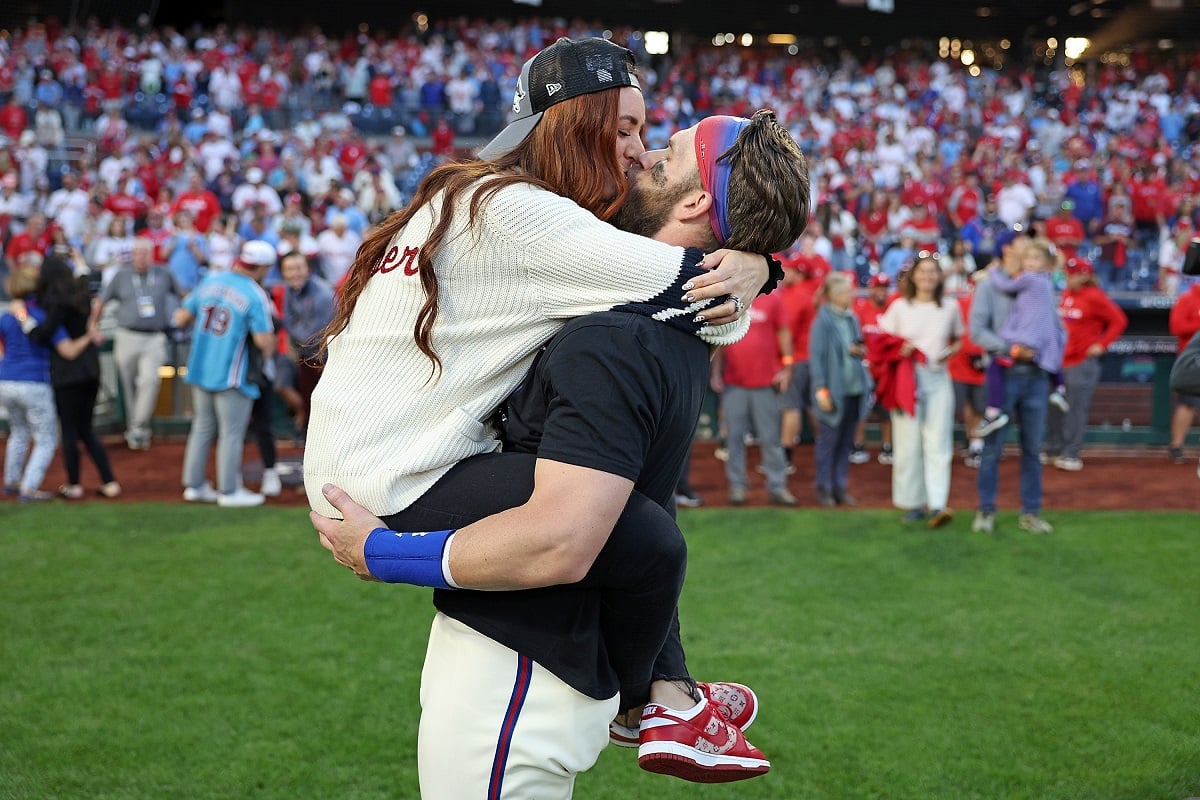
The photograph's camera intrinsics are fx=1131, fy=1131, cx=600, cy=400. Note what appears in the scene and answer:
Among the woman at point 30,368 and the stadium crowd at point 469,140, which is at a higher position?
the stadium crowd at point 469,140

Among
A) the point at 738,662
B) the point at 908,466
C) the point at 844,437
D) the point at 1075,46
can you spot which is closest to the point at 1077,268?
the point at 844,437

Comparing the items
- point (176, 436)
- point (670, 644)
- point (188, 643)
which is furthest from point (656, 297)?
point (176, 436)

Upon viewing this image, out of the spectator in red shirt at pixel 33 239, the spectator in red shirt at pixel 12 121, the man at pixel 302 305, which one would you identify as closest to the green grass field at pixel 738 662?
the man at pixel 302 305

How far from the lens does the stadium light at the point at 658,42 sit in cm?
2883

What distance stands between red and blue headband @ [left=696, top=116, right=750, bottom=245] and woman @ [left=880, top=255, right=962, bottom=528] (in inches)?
263

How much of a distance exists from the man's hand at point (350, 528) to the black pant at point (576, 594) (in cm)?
4

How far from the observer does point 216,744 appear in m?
4.39

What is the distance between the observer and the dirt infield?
378 inches

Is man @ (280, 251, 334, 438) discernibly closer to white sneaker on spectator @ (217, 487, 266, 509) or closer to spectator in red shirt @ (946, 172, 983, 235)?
white sneaker on spectator @ (217, 487, 266, 509)

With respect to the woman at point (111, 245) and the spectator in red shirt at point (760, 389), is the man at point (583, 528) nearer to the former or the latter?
the spectator in red shirt at point (760, 389)

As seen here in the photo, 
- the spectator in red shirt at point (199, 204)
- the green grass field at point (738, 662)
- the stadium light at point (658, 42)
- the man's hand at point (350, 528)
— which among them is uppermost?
the stadium light at point (658, 42)

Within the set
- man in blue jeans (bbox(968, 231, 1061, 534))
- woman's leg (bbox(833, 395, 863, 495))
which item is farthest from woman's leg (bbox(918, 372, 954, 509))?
woman's leg (bbox(833, 395, 863, 495))

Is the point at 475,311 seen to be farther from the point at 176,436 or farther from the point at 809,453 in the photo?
the point at 176,436

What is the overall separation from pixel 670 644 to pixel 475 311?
2.60 ft
